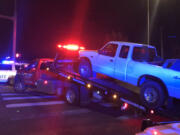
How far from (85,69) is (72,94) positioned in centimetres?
153

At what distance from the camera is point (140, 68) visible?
7180 mm

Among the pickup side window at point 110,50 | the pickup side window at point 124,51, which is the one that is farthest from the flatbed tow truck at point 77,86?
the pickup side window at point 124,51

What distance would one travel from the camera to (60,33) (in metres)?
32.9

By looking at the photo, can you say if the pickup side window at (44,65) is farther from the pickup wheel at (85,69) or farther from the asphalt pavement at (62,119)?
the pickup wheel at (85,69)

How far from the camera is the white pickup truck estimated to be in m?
6.59

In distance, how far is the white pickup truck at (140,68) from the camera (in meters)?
6.59

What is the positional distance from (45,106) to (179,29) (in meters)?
15.2

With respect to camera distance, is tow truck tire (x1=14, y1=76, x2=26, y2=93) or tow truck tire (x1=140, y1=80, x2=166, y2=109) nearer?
tow truck tire (x1=140, y1=80, x2=166, y2=109)

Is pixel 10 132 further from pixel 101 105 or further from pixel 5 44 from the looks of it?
pixel 5 44

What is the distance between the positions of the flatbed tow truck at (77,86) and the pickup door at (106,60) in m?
0.36

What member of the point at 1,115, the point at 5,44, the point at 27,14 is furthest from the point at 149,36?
the point at 5,44

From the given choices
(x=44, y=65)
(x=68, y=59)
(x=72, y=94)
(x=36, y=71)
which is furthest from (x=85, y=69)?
(x=36, y=71)

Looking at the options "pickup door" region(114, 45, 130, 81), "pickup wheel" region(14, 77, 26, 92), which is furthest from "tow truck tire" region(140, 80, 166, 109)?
"pickup wheel" region(14, 77, 26, 92)

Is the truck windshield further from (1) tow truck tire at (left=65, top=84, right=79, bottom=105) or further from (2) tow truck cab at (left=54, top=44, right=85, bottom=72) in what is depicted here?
(1) tow truck tire at (left=65, top=84, right=79, bottom=105)
